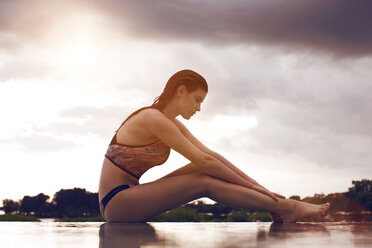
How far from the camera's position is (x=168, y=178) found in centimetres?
393

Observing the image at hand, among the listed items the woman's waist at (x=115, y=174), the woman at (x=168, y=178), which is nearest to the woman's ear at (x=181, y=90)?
the woman at (x=168, y=178)

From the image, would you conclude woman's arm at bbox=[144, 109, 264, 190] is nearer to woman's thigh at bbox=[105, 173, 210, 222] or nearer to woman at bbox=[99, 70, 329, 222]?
woman at bbox=[99, 70, 329, 222]

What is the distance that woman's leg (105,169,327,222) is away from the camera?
3820mm

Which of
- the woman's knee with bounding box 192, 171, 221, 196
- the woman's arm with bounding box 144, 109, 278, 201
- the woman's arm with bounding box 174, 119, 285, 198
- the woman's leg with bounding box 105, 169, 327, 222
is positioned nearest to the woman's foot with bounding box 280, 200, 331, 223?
the woman's arm with bounding box 174, 119, 285, 198

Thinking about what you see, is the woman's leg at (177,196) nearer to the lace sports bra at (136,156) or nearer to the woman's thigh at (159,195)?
the woman's thigh at (159,195)

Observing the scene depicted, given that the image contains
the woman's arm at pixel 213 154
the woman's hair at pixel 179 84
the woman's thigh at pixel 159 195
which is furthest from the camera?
the woman's arm at pixel 213 154

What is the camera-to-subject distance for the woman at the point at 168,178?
12.6ft

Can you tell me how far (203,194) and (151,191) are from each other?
523 mm

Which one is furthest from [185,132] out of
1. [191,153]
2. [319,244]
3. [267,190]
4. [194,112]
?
[319,244]

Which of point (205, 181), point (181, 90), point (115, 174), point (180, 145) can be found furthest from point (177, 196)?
point (181, 90)

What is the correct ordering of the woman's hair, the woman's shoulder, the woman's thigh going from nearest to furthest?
1. the woman's thigh
2. the woman's shoulder
3. the woman's hair

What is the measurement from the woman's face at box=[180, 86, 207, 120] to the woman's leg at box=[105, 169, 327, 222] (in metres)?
0.73

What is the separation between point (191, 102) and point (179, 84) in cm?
23

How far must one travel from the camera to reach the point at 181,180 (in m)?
3.81
